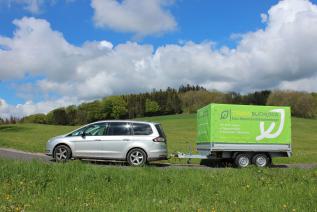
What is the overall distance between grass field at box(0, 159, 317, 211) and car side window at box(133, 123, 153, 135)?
5.52 m

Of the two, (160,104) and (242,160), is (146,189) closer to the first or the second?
(242,160)

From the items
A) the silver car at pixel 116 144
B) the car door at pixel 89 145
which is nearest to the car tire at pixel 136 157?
the silver car at pixel 116 144

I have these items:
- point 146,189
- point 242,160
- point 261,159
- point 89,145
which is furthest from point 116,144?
point 146,189

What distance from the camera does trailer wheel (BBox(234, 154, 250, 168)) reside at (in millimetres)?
18422

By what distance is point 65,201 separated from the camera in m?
8.34

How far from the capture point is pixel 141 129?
17500mm

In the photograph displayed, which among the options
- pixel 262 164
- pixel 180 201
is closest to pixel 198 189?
pixel 180 201

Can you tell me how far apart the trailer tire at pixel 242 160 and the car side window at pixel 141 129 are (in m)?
3.84

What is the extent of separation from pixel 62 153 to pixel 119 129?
237cm

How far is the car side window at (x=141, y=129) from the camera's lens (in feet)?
57.2

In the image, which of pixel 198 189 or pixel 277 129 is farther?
pixel 277 129

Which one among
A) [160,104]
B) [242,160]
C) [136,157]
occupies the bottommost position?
[242,160]

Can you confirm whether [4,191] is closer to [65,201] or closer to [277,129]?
[65,201]

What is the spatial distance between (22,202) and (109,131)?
9399 mm
